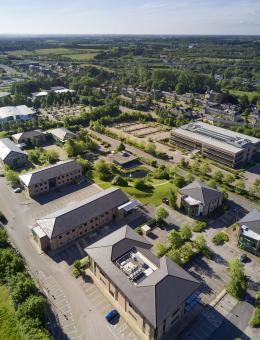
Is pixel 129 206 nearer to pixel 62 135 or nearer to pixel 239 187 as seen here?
pixel 239 187

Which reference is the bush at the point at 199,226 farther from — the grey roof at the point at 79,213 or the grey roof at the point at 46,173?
the grey roof at the point at 46,173

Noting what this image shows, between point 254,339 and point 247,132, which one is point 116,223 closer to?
point 254,339

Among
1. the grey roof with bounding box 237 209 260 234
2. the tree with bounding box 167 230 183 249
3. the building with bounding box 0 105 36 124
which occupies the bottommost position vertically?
the tree with bounding box 167 230 183 249

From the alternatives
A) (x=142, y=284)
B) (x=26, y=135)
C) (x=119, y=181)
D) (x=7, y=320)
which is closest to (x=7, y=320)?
(x=7, y=320)

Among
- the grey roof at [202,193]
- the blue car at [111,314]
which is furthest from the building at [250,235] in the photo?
the blue car at [111,314]

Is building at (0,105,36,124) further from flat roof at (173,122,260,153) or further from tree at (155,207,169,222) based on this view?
tree at (155,207,169,222)

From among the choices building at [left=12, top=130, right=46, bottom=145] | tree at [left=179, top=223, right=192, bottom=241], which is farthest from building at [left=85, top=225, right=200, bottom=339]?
building at [left=12, top=130, right=46, bottom=145]

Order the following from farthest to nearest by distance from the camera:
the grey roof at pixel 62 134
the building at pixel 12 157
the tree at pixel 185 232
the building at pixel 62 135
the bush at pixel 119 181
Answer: the grey roof at pixel 62 134 → the building at pixel 62 135 → the building at pixel 12 157 → the bush at pixel 119 181 → the tree at pixel 185 232
